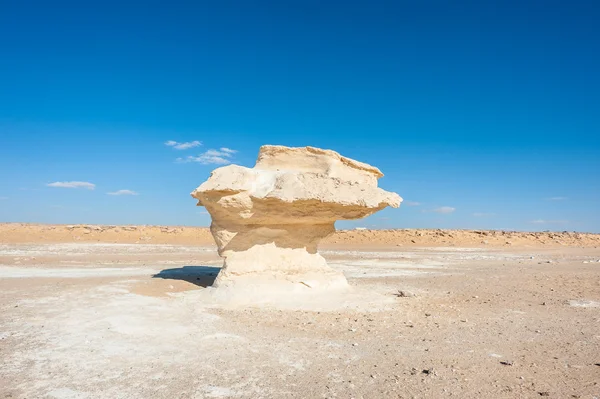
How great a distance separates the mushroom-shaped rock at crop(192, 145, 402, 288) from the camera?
33.7ft

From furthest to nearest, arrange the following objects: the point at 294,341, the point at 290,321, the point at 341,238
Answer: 1. the point at 341,238
2. the point at 290,321
3. the point at 294,341

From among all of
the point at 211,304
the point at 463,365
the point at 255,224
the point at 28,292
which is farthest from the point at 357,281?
the point at 28,292

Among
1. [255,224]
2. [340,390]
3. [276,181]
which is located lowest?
[340,390]

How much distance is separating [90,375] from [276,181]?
6267 millimetres

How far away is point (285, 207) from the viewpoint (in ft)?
34.2

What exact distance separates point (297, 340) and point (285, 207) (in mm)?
4097

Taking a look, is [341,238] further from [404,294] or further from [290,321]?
[290,321]

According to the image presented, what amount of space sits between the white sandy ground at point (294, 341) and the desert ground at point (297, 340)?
0.09ft

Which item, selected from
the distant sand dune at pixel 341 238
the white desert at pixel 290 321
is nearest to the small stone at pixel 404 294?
the white desert at pixel 290 321

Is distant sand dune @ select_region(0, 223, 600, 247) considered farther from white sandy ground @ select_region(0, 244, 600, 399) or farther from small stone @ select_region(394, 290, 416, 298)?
small stone @ select_region(394, 290, 416, 298)

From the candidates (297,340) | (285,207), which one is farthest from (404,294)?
(297,340)

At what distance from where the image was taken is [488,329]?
775 cm

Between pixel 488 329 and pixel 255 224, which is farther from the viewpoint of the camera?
pixel 255 224

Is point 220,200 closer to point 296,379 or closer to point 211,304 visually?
point 211,304
